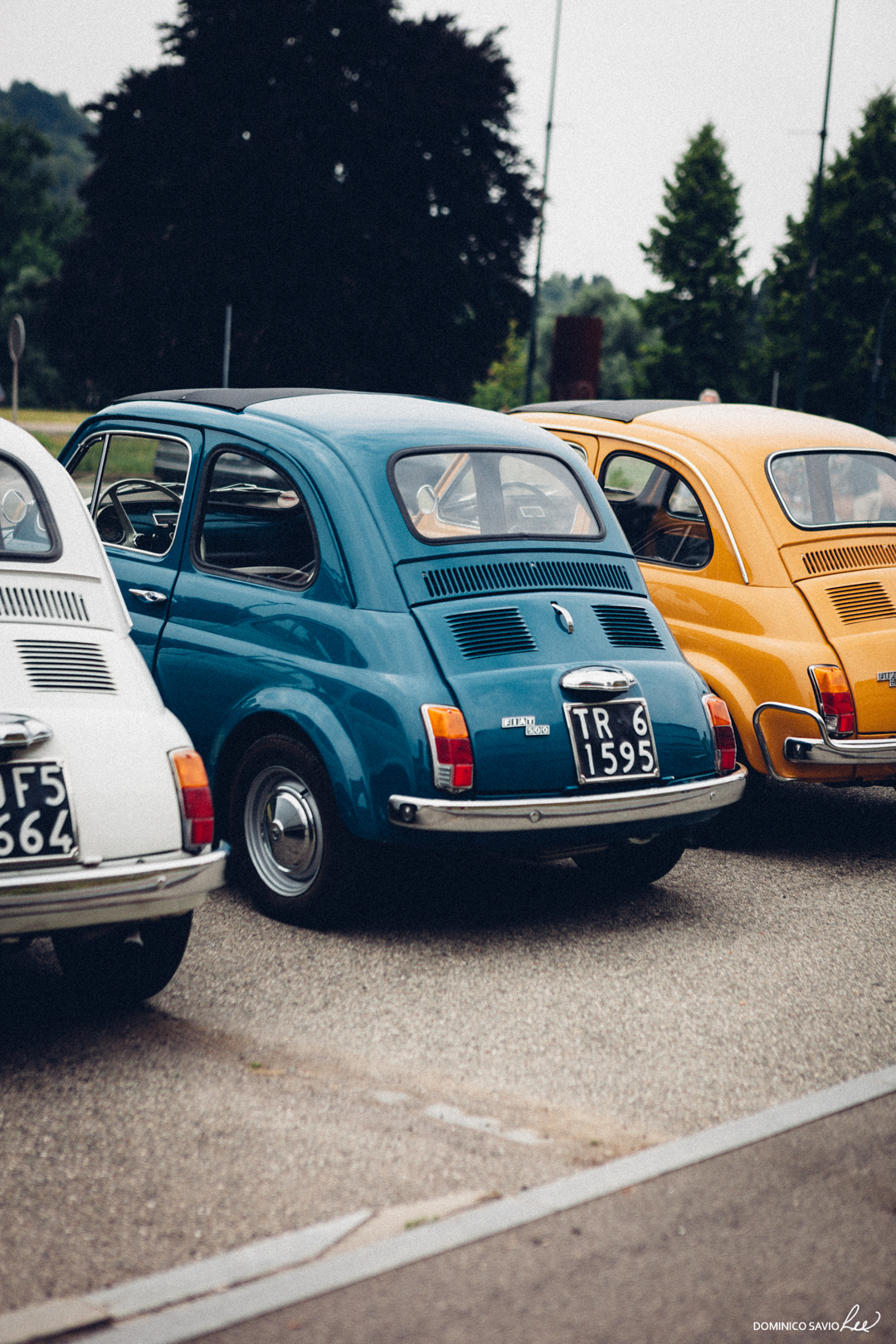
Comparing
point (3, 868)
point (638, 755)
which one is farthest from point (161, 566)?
point (3, 868)

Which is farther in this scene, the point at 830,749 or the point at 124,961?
the point at 830,749

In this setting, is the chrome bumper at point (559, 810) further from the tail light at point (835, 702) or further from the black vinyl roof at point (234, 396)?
the black vinyl roof at point (234, 396)

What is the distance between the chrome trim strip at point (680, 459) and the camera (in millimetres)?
7250

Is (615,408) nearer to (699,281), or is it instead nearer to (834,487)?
(834,487)

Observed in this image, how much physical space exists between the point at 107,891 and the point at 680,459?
14.6 feet

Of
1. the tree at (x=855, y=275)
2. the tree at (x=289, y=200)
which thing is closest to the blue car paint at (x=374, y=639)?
the tree at (x=289, y=200)

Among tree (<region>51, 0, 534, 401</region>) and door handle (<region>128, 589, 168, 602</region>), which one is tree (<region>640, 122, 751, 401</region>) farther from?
door handle (<region>128, 589, 168, 602</region>)

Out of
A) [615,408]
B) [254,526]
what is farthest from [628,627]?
[615,408]

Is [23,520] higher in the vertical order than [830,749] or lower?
higher

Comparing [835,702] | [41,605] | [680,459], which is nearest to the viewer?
[41,605]

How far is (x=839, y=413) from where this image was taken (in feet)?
159

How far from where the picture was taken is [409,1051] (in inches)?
175

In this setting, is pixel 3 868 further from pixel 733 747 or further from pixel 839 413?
pixel 839 413

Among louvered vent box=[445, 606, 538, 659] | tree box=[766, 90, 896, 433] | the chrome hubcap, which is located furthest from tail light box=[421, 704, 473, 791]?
tree box=[766, 90, 896, 433]
